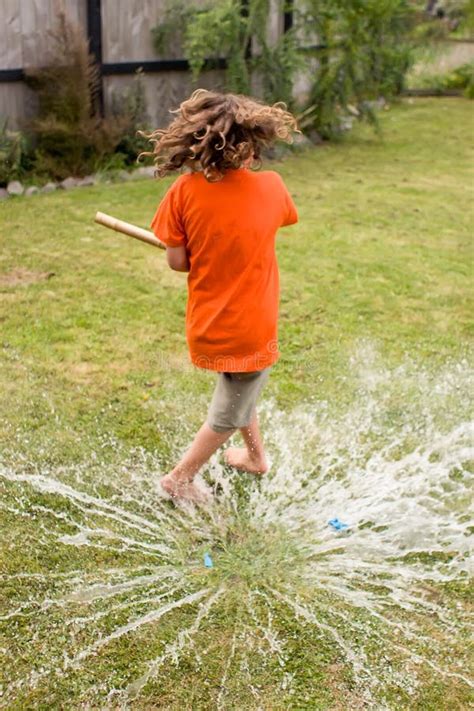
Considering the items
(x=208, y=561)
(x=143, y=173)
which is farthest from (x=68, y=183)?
(x=208, y=561)

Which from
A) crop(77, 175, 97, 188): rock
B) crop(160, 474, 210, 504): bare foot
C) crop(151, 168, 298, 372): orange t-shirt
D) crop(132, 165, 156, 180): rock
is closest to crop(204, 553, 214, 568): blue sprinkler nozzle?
crop(160, 474, 210, 504): bare foot

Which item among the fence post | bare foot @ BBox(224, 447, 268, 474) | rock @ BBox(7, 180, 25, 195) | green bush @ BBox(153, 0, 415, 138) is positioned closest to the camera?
bare foot @ BBox(224, 447, 268, 474)

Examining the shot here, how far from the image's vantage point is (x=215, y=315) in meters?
2.51

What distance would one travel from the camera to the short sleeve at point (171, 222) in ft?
7.97

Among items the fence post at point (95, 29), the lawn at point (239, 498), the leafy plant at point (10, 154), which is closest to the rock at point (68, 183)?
the leafy plant at point (10, 154)

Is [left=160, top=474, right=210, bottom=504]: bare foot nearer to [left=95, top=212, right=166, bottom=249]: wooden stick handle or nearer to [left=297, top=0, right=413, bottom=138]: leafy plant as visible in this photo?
[left=95, top=212, right=166, bottom=249]: wooden stick handle

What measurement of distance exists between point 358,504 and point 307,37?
594cm

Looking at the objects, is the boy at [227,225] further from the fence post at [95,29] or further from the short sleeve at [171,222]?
the fence post at [95,29]

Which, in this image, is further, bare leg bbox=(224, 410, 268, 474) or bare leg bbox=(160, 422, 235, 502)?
bare leg bbox=(224, 410, 268, 474)

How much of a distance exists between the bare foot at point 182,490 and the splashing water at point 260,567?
4 centimetres

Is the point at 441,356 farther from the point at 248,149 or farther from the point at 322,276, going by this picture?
the point at 248,149

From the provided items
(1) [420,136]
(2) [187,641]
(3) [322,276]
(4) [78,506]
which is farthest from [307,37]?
(2) [187,641]

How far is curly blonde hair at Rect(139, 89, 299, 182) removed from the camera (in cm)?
232

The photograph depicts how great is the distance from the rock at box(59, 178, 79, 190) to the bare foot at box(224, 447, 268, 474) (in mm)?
3989
